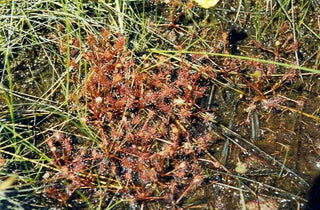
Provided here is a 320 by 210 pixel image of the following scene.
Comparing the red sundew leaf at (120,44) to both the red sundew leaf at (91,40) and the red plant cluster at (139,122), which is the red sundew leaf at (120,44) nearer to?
the red plant cluster at (139,122)

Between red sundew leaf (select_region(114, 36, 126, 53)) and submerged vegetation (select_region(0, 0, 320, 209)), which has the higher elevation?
red sundew leaf (select_region(114, 36, 126, 53))

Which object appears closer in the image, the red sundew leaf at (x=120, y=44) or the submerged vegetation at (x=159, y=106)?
the submerged vegetation at (x=159, y=106)

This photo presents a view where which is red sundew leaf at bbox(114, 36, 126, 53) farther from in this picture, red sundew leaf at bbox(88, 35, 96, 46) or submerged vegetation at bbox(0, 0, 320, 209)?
red sundew leaf at bbox(88, 35, 96, 46)

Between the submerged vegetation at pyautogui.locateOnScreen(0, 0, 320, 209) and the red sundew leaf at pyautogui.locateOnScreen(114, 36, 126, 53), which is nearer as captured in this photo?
the submerged vegetation at pyautogui.locateOnScreen(0, 0, 320, 209)

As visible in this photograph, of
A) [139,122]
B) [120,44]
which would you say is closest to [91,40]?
[120,44]

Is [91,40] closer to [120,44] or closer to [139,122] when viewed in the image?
[120,44]

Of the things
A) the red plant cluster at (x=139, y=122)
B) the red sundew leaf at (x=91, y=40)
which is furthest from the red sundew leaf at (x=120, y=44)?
the red sundew leaf at (x=91, y=40)

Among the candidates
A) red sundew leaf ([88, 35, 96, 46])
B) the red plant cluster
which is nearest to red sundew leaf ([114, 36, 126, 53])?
the red plant cluster

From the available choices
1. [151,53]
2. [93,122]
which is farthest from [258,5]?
[93,122]
